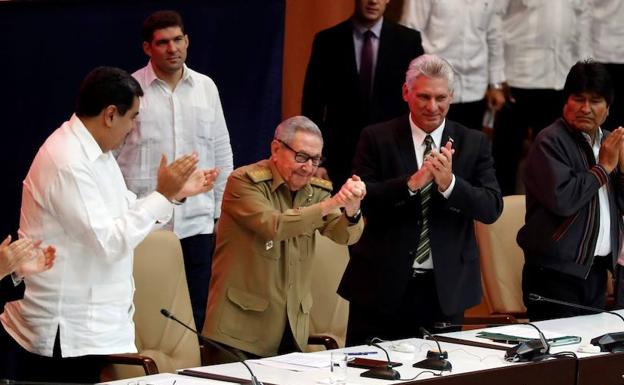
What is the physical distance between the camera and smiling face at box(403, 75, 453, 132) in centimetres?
514

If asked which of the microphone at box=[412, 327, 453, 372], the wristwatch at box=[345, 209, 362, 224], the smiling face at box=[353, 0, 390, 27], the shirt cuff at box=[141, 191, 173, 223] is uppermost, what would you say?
the smiling face at box=[353, 0, 390, 27]

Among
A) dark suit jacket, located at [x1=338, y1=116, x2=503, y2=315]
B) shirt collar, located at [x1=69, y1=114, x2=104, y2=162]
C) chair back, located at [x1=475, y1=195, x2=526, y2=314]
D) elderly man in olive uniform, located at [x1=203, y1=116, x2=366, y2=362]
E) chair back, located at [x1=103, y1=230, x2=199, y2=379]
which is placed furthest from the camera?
chair back, located at [x1=475, y1=195, x2=526, y2=314]

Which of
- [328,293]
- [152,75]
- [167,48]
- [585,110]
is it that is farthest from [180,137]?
[585,110]

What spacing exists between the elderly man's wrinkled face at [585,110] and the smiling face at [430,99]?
63 cm

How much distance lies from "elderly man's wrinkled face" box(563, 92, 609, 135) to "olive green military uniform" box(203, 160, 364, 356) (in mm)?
1148

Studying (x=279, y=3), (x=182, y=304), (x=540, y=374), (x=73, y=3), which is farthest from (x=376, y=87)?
(x=540, y=374)

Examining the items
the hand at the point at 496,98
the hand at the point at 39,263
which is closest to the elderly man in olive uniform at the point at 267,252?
the hand at the point at 39,263

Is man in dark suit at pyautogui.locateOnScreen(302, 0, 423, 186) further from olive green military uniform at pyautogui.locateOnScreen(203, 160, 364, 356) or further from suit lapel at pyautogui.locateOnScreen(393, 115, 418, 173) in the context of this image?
olive green military uniform at pyautogui.locateOnScreen(203, 160, 364, 356)

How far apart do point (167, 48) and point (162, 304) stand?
49.9 inches

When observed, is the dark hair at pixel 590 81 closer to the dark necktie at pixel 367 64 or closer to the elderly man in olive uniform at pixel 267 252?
the elderly man in olive uniform at pixel 267 252

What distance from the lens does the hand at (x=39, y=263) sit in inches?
163

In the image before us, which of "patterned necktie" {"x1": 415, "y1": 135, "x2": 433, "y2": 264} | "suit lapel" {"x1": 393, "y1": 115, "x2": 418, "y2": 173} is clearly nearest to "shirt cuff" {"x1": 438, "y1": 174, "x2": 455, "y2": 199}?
"patterned necktie" {"x1": 415, "y1": 135, "x2": 433, "y2": 264}

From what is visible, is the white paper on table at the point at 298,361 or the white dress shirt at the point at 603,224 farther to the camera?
the white dress shirt at the point at 603,224

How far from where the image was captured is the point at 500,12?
7.51 metres
